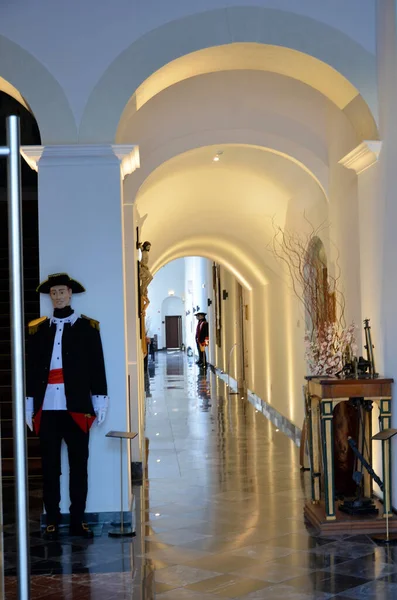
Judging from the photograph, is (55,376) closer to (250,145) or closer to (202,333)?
(250,145)

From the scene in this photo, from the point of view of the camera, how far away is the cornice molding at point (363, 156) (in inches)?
248

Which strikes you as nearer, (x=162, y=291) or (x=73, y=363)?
(x=73, y=363)

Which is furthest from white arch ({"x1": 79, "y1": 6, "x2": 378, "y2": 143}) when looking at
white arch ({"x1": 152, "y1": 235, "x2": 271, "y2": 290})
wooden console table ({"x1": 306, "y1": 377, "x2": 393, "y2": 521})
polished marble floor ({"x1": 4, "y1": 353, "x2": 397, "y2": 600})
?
white arch ({"x1": 152, "y1": 235, "x2": 271, "y2": 290})

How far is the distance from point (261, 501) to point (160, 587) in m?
2.49

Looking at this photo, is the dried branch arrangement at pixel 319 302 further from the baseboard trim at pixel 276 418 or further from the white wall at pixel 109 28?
the white wall at pixel 109 28

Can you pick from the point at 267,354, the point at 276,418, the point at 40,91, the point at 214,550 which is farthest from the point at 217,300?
the point at 214,550

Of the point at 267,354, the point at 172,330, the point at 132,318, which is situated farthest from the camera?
the point at 172,330

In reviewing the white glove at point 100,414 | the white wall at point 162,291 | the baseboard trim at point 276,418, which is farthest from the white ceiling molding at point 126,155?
the white wall at point 162,291

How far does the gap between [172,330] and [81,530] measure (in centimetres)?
4370

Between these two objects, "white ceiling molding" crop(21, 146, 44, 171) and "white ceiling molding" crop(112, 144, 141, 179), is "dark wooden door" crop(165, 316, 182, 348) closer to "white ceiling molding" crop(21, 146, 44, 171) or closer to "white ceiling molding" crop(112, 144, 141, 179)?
"white ceiling molding" crop(112, 144, 141, 179)

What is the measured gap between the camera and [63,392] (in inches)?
231

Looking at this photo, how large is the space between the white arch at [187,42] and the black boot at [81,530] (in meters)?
2.94

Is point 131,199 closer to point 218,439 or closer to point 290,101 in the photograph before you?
point 290,101

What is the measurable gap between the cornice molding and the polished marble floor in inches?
116
